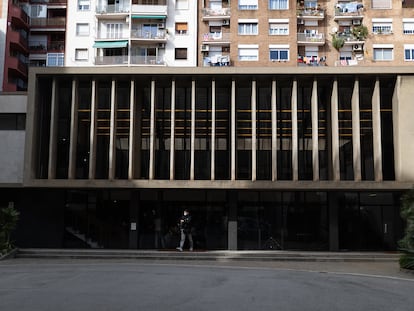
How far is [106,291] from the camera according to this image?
1059 cm

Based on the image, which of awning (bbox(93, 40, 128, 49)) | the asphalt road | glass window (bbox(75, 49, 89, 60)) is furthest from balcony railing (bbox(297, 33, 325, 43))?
the asphalt road

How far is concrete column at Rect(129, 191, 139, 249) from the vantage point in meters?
23.6

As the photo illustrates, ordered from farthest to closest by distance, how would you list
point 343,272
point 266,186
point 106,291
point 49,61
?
point 49,61, point 266,186, point 343,272, point 106,291

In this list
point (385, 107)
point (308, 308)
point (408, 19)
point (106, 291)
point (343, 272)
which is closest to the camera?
point (308, 308)

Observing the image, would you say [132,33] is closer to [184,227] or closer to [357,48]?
[357,48]

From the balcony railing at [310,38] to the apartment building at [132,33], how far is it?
9.59 meters

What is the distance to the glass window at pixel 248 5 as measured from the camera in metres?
47.0

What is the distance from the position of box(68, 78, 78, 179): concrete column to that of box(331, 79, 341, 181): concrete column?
37.4 feet

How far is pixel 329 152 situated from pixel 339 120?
1567 millimetres

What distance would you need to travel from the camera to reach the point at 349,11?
155ft

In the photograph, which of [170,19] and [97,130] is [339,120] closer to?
[97,130]

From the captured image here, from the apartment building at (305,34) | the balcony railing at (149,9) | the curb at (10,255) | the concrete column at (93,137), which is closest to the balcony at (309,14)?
the apartment building at (305,34)

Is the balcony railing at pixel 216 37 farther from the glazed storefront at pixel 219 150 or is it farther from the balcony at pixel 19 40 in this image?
the glazed storefront at pixel 219 150

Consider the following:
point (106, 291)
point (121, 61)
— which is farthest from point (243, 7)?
point (106, 291)
